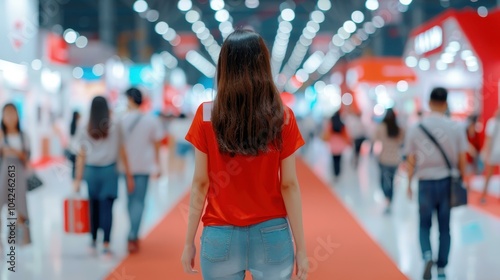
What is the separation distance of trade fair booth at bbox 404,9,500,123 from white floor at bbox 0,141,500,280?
2.10m

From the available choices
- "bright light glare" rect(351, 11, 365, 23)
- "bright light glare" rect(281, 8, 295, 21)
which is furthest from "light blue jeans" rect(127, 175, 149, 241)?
"bright light glare" rect(351, 11, 365, 23)

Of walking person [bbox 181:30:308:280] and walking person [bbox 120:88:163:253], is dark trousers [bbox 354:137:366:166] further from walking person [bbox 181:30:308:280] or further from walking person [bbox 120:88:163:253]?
walking person [bbox 181:30:308:280]

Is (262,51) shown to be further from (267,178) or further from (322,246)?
(322,246)

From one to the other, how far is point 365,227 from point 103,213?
113 inches

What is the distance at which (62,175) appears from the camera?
14156 millimetres

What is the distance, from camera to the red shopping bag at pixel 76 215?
563 centimetres

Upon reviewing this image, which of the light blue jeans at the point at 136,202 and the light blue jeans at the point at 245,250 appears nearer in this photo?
the light blue jeans at the point at 245,250

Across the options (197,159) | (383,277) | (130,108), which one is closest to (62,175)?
(130,108)

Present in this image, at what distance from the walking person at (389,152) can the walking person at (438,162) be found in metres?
3.47

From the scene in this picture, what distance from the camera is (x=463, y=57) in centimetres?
1158

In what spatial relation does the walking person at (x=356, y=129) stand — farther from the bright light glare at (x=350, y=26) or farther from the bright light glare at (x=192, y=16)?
the bright light glare at (x=350, y=26)

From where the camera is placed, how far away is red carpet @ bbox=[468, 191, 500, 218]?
8359 millimetres

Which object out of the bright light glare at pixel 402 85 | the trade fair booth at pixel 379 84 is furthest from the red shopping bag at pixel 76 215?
the bright light glare at pixel 402 85

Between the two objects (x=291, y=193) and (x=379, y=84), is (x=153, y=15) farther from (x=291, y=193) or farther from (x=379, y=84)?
(x=291, y=193)
